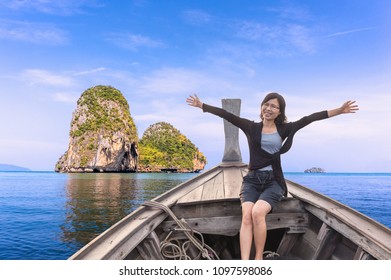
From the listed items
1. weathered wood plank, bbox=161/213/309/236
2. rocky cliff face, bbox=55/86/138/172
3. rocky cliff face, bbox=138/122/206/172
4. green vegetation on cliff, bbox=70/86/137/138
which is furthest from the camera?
rocky cliff face, bbox=138/122/206/172

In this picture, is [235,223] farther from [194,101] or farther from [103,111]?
[103,111]

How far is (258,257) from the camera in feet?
9.41

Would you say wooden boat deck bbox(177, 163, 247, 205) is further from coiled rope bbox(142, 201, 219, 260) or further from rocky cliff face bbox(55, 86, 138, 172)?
rocky cliff face bbox(55, 86, 138, 172)

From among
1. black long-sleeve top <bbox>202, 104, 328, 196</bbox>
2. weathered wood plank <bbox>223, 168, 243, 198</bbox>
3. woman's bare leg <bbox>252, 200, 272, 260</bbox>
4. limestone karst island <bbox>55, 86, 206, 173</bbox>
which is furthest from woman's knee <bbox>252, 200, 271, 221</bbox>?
limestone karst island <bbox>55, 86, 206, 173</bbox>

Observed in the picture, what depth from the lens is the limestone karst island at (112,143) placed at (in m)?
82.8

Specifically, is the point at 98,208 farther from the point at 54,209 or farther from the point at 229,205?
the point at 229,205

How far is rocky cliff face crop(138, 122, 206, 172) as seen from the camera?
102 meters

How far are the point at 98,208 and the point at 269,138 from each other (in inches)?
672

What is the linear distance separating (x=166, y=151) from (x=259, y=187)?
340 feet

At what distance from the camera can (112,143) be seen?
272ft

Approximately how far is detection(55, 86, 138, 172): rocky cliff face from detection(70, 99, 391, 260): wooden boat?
264ft

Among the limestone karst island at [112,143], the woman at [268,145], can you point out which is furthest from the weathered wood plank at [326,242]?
the limestone karst island at [112,143]

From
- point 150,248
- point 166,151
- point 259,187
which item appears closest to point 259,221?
point 259,187
